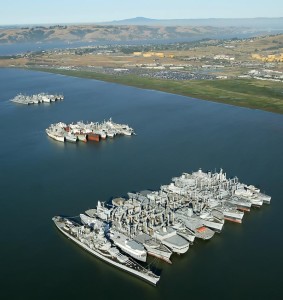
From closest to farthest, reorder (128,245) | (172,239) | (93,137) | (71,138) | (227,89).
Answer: (128,245)
(172,239)
(71,138)
(93,137)
(227,89)

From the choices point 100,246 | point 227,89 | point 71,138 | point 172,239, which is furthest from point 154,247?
point 227,89

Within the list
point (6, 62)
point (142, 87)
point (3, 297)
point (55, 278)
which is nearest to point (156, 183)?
point (55, 278)

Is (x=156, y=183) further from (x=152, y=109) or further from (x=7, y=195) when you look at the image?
(x=152, y=109)

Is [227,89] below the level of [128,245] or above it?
above

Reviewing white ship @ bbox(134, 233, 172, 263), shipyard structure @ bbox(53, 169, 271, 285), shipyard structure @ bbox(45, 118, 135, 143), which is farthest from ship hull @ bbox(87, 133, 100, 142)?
white ship @ bbox(134, 233, 172, 263)

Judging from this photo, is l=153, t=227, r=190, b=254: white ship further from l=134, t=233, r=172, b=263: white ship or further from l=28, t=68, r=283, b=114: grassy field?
l=28, t=68, r=283, b=114: grassy field

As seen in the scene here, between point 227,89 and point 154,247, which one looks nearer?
point 154,247

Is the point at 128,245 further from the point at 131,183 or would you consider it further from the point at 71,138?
the point at 71,138
